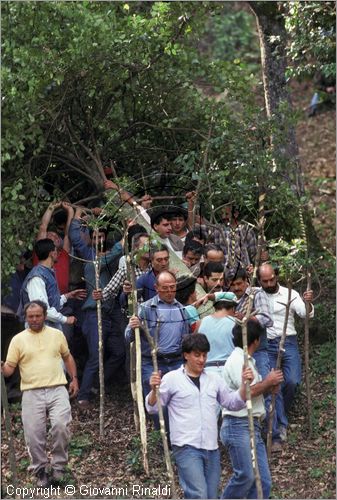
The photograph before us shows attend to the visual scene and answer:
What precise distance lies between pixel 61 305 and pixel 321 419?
3.15 metres

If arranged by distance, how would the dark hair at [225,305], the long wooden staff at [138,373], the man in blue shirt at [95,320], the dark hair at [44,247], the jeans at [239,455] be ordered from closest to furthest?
the jeans at [239,455], the dark hair at [225,305], the long wooden staff at [138,373], the dark hair at [44,247], the man in blue shirt at [95,320]

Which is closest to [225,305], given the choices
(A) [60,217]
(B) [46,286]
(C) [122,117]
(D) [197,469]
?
(D) [197,469]

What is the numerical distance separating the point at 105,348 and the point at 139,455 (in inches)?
80.0

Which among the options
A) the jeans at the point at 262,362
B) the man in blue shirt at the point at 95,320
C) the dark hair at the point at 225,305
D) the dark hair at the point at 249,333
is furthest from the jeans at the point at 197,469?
the man in blue shirt at the point at 95,320

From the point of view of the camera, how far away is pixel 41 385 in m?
11.3

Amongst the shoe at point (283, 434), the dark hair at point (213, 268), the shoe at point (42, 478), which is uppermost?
the dark hair at point (213, 268)

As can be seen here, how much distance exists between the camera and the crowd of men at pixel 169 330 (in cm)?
980

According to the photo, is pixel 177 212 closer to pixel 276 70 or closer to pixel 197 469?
pixel 276 70

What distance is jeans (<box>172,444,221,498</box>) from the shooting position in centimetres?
973

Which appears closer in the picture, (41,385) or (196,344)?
(196,344)

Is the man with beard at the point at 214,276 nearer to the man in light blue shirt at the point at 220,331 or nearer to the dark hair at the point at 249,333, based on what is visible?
the man in light blue shirt at the point at 220,331

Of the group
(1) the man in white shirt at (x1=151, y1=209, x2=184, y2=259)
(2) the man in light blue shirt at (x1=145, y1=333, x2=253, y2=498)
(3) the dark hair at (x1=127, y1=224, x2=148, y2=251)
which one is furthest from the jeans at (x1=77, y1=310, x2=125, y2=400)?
(2) the man in light blue shirt at (x1=145, y1=333, x2=253, y2=498)

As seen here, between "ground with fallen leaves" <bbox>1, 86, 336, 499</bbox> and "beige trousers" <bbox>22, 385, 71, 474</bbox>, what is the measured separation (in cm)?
29

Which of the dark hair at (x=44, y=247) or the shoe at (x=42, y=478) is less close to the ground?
the dark hair at (x=44, y=247)
